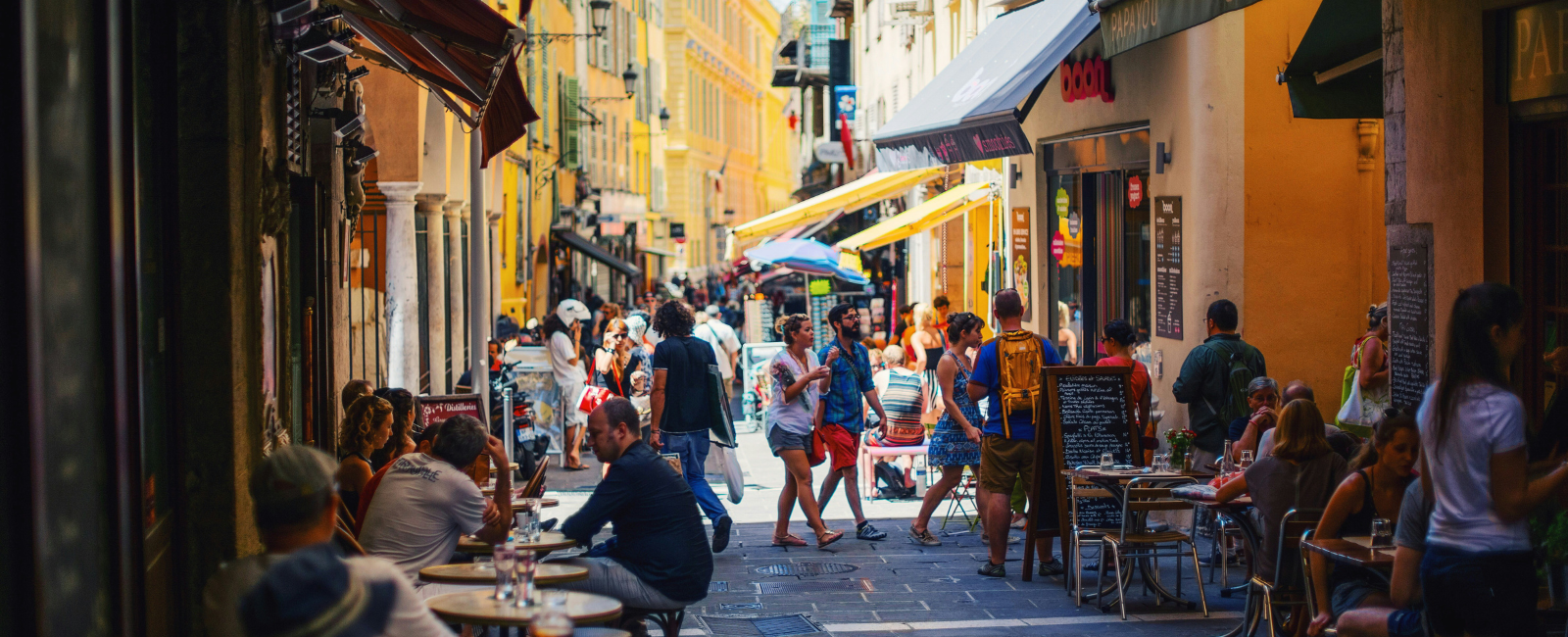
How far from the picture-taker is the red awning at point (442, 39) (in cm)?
619

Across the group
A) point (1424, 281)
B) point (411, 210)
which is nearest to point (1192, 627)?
point (1424, 281)

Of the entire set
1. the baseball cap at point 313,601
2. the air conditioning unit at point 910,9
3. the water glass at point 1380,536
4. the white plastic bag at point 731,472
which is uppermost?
the air conditioning unit at point 910,9

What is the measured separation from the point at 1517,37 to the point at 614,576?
13.9ft

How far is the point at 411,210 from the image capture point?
42.8 feet

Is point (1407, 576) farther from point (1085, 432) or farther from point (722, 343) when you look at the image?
point (722, 343)

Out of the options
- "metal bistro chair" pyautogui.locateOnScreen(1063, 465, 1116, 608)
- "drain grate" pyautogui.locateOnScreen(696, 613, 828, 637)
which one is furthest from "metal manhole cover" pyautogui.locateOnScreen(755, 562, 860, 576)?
"metal bistro chair" pyautogui.locateOnScreen(1063, 465, 1116, 608)

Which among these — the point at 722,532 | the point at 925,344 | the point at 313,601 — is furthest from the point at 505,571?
the point at 925,344

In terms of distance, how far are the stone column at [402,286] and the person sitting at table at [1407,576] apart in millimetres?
9257

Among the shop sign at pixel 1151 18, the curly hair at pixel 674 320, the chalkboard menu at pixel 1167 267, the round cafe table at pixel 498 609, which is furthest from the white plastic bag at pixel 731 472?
the round cafe table at pixel 498 609

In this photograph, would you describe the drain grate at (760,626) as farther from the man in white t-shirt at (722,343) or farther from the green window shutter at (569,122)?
the green window shutter at (569,122)

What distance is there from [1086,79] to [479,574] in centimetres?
870

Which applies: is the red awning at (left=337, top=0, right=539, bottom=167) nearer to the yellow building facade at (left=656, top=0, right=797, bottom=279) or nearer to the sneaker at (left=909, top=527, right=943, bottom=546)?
the sneaker at (left=909, top=527, right=943, bottom=546)

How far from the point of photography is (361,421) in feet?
22.5

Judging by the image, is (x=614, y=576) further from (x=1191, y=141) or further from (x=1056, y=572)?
(x=1191, y=141)
